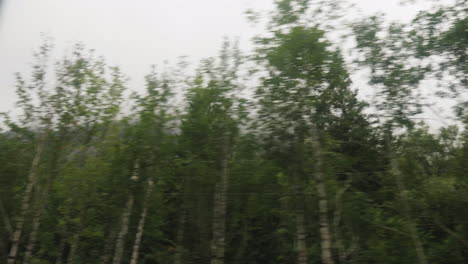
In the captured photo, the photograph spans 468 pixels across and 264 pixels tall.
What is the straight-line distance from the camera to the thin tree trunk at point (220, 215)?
1507cm

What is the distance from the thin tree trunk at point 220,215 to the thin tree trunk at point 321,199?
3.78 metres

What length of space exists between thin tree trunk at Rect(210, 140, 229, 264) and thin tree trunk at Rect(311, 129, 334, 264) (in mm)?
3784

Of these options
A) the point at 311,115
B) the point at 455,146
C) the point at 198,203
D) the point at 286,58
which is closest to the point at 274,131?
the point at 311,115

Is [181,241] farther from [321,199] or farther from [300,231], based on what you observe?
[321,199]

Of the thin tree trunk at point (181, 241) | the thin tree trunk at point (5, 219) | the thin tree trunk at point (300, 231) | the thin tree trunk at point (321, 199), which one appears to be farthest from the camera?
the thin tree trunk at point (5, 219)

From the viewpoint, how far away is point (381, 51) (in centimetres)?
1664

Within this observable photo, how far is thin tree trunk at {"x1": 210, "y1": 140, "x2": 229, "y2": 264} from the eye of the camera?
1507 centimetres

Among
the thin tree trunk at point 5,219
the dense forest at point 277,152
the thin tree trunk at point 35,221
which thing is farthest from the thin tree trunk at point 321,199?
the thin tree trunk at point 5,219

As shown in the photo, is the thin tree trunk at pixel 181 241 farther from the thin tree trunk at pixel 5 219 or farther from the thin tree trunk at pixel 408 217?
the thin tree trunk at pixel 408 217

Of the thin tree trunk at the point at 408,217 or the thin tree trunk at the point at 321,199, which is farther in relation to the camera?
the thin tree trunk at the point at 408,217

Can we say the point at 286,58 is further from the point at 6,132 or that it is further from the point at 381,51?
the point at 6,132

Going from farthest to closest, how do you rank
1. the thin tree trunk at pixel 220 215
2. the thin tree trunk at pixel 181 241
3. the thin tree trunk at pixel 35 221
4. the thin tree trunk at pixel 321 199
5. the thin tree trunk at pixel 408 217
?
the thin tree trunk at pixel 35 221 → the thin tree trunk at pixel 181 241 → the thin tree trunk at pixel 220 215 → the thin tree trunk at pixel 408 217 → the thin tree trunk at pixel 321 199

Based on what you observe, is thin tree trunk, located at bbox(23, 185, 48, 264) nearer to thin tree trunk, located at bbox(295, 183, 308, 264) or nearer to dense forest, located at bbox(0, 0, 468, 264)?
dense forest, located at bbox(0, 0, 468, 264)

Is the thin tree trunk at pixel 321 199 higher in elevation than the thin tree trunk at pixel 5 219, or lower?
higher
